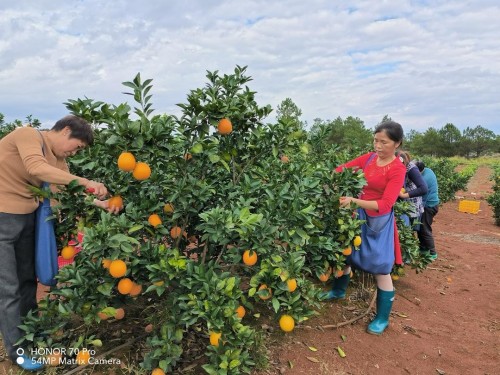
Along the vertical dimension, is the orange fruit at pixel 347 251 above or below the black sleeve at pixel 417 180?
below

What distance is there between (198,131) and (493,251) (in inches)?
232

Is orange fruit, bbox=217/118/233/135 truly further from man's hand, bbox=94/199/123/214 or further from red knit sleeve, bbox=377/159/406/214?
red knit sleeve, bbox=377/159/406/214

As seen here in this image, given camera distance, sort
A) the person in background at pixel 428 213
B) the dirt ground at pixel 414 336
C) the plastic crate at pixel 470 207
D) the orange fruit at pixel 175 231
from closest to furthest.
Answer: the orange fruit at pixel 175 231
the dirt ground at pixel 414 336
the person in background at pixel 428 213
the plastic crate at pixel 470 207

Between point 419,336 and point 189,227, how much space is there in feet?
7.28

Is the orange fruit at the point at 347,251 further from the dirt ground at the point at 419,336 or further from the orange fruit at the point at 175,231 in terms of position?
the orange fruit at the point at 175,231

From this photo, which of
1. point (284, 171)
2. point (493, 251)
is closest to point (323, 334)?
point (284, 171)

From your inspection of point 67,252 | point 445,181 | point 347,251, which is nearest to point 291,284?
point 347,251

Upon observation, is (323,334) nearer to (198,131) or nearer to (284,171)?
(284,171)

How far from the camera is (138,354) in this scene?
266 cm

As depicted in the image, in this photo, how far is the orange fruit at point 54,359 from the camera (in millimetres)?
2488

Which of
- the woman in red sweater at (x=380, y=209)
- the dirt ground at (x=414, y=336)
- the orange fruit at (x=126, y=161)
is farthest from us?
the woman in red sweater at (x=380, y=209)

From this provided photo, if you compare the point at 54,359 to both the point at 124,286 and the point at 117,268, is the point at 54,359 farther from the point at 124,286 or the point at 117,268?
the point at 117,268

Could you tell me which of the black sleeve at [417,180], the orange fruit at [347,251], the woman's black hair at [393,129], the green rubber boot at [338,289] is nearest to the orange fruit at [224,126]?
the woman's black hair at [393,129]

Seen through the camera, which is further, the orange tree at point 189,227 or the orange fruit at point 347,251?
the orange fruit at point 347,251
